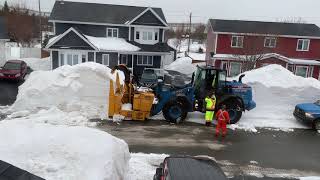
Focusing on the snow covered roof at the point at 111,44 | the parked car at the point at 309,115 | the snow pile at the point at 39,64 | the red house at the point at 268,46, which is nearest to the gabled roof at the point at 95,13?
the snow covered roof at the point at 111,44

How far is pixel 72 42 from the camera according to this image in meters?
31.1

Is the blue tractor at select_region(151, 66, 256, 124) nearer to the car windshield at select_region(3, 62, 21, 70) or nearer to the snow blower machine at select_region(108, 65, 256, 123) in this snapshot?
the snow blower machine at select_region(108, 65, 256, 123)

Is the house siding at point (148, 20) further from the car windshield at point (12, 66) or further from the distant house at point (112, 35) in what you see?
the car windshield at point (12, 66)

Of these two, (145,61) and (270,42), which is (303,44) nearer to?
(270,42)

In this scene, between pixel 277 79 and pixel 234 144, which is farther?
pixel 277 79

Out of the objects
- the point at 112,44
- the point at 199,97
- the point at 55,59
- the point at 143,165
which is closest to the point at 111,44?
the point at 112,44

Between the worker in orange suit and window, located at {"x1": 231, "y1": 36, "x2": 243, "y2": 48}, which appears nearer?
the worker in orange suit

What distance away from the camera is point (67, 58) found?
31.4 metres

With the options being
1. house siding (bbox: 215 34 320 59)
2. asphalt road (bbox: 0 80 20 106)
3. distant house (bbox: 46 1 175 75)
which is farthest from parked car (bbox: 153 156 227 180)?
house siding (bbox: 215 34 320 59)

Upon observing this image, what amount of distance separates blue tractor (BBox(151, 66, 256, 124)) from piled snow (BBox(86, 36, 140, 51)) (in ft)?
51.8

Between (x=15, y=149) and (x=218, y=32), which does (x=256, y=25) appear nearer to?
(x=218, y=32)

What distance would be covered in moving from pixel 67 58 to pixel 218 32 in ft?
51.1

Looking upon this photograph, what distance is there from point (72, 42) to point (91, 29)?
3894 mm

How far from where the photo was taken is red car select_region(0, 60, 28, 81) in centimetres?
2627
